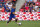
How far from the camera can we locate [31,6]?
841 centimetres

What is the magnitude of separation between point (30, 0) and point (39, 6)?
2.27 ft

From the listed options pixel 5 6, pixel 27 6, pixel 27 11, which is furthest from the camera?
pixel 5 6

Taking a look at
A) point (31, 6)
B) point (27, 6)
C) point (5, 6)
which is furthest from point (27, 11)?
point (5, 6)

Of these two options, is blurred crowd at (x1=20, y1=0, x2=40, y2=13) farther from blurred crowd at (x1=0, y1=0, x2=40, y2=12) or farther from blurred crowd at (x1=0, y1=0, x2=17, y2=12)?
blurred crowd at (x1=0, y1=0, x2=17, y2=12)

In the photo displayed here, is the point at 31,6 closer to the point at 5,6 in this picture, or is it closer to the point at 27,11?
the point at 27,11

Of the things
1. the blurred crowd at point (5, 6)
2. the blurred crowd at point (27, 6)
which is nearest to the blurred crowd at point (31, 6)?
the blurred crowd at point (27, 6)

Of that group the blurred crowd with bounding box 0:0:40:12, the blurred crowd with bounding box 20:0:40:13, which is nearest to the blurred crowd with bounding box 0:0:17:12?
the blurred crowd with bounding box 0:0:40:12

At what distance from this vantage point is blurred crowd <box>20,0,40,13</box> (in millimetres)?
8148

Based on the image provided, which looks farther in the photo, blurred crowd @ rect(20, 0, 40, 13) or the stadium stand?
blurred crowd @ rect(20, 0, 40, 13)

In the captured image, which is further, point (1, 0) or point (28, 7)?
point (1, 0)

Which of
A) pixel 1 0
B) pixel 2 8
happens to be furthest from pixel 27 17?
pixel 1 0

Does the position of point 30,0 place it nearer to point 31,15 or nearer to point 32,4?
point 32,4

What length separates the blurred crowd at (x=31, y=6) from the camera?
8.15m

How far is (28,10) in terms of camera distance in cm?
815
